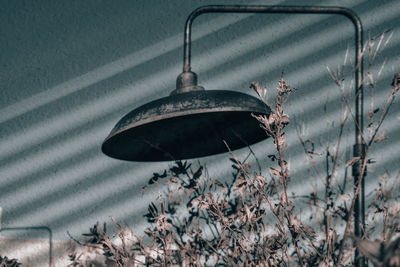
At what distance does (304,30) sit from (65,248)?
1835mm

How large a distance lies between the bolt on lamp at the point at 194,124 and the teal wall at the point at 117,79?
66 centimetres

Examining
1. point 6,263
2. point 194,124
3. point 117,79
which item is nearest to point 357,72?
point 194,124

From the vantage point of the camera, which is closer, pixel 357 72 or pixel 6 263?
pixel 357 72

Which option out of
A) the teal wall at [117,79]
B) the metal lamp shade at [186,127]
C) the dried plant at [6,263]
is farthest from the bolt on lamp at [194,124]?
the dried plant at [6,263]

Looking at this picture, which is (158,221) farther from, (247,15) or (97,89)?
(247,15)

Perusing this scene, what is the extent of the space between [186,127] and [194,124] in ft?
0.09

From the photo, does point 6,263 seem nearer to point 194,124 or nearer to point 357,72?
point 194,124

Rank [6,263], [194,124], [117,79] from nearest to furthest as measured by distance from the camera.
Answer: [194,124]
[6,263]
[117,79]

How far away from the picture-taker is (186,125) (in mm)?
916

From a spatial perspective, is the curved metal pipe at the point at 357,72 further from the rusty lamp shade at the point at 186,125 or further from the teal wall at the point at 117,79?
the teal wall at the point at 117,79

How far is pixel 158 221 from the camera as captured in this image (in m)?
1.02

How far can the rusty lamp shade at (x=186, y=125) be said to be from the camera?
0.66m

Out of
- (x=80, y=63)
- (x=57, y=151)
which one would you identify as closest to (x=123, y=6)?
(x=80, y=63)

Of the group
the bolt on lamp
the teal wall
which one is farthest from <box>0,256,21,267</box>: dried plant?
the bolt on lamp
